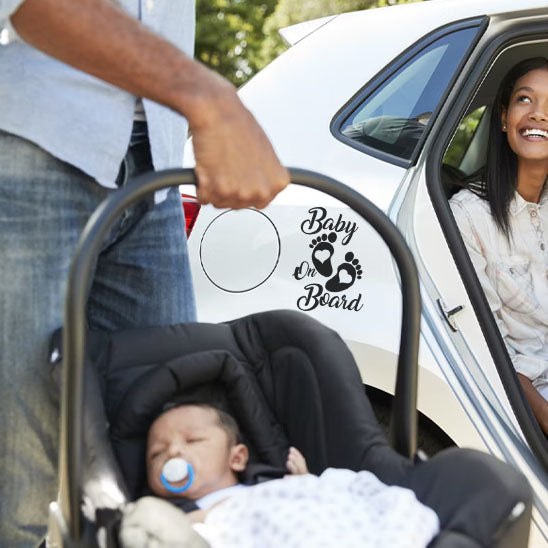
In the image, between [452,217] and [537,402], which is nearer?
[452,217]

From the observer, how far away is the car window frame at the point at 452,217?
2.35 m

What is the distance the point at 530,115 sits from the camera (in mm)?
2898

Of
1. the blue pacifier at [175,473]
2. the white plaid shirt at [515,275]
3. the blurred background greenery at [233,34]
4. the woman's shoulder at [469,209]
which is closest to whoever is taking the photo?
the blue pacifier at [175,473]

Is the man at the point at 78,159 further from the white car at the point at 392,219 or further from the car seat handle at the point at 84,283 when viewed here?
the white car at the point at 392,219

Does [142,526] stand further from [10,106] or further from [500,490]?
[10,106]

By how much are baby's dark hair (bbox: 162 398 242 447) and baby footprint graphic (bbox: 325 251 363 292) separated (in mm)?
698

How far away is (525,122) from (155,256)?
5.32 feet

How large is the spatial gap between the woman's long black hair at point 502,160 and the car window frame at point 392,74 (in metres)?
0.46

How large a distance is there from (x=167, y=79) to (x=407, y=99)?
1.45 m

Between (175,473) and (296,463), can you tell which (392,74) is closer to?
(296,463)

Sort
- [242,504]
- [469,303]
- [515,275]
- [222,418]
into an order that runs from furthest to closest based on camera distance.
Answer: [515,275]
[469,303]
[222,418]
[242,504]

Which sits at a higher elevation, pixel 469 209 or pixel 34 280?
pixel 469 209

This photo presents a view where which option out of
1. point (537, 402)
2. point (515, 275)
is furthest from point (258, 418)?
point (515, 275)

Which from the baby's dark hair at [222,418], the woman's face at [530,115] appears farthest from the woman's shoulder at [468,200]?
the baby's dark hair at [222,418]
